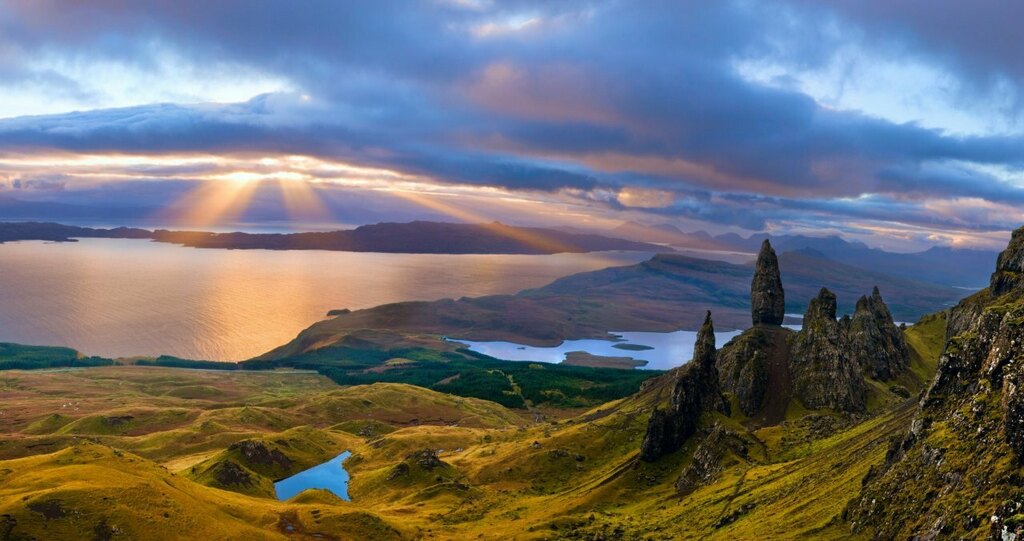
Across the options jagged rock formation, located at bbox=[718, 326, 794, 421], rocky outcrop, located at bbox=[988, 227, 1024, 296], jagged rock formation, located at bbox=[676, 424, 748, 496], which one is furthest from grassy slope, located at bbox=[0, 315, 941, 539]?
rocky outcrop, located at bbox=[988, 227, 1024, 296]

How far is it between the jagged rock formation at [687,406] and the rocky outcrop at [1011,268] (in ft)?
231

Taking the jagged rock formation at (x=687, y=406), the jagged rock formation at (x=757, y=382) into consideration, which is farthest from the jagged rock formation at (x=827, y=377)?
the jagged rock formation at (x=687, y=406)

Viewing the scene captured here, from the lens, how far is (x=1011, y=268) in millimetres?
135375

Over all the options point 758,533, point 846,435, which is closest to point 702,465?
point 846,435

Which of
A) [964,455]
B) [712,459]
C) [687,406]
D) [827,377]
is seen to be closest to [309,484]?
[687,406]

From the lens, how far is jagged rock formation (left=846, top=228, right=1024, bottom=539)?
55844mm

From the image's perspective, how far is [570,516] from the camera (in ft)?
434

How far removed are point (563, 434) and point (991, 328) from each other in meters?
140

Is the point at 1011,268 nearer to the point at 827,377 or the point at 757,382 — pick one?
the point at 827,377

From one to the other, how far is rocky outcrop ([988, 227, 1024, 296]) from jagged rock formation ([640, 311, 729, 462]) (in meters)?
70.4

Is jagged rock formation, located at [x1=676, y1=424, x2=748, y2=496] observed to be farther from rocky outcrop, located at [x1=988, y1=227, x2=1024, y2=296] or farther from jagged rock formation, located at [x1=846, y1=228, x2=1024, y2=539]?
rocky outcrop, located at [x1=988, y1=227, x2=1024, y2=296]

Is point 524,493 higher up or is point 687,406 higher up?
point 687,406

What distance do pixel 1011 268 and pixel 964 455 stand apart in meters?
100

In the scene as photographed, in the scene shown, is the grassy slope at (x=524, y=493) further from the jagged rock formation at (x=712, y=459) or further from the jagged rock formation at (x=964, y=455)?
the jagged rock formation at (x=964, y=455)
